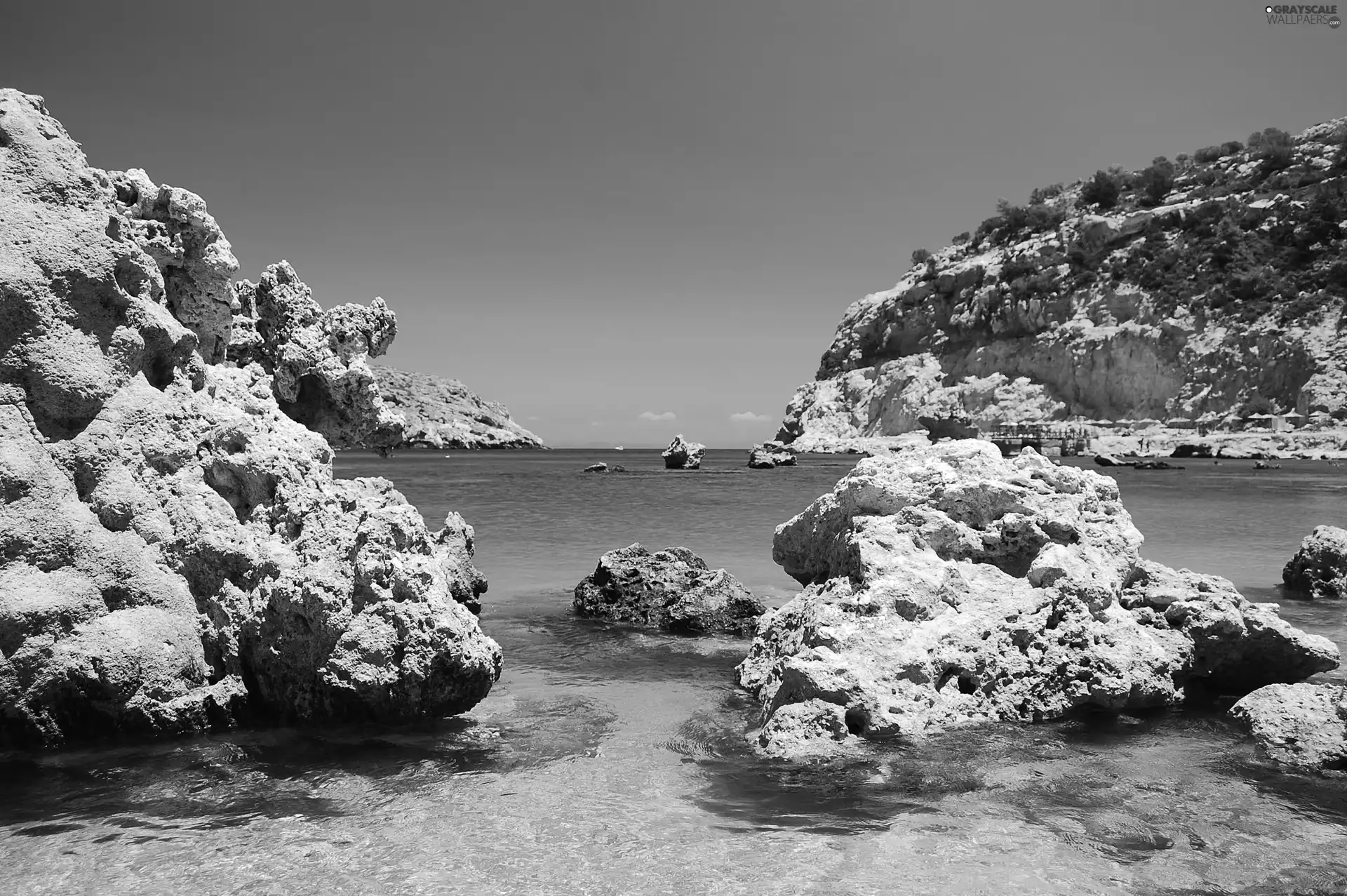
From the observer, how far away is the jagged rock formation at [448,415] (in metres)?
128

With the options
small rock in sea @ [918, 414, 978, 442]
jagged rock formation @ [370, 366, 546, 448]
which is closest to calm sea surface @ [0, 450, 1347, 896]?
small rock in sea @ [918, 414, 978, 442]

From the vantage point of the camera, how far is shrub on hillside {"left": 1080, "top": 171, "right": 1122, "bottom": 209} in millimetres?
88312

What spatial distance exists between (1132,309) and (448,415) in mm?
97548

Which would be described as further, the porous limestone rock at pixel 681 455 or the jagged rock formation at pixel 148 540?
the porous limestone rock at pixel 681 455

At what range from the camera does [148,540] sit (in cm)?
547

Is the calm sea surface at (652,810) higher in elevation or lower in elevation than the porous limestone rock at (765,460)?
lower

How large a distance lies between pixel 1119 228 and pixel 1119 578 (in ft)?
273

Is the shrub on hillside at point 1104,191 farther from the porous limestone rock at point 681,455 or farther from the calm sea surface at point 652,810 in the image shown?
the calm sea surface at point 652,810

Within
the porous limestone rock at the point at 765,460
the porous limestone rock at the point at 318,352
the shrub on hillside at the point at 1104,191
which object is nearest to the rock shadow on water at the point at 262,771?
the porous limestone rock at the point at 318,352

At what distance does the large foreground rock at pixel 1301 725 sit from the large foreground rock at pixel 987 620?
2.21ft

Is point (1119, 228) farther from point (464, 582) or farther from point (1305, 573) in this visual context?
point (464, 582)

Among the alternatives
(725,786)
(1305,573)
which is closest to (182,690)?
(725,786)

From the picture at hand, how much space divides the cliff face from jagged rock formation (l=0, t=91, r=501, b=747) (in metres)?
72.1

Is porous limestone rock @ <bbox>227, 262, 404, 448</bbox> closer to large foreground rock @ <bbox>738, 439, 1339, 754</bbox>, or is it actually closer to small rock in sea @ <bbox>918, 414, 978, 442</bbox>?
large foreground rock @ <bbox>738, 439, 1339, 754</bbox>
